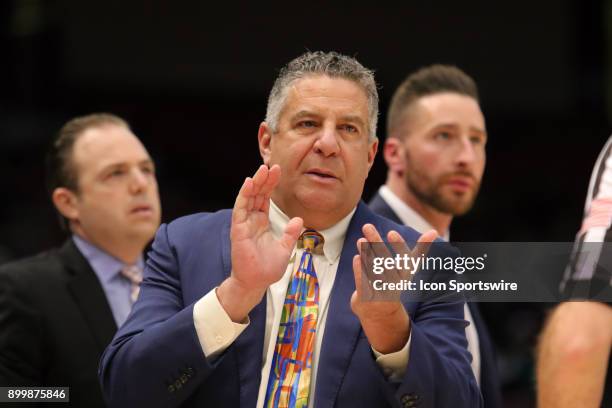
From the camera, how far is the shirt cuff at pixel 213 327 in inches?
74.7

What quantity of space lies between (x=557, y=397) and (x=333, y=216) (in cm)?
86

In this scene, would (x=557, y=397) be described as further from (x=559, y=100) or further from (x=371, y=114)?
(x=559, y=100)

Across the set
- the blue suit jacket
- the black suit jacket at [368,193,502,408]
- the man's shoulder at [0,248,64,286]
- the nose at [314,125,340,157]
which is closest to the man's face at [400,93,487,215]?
the black suit jacket at [368,193,502,408]

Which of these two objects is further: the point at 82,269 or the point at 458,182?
the point at 458,182

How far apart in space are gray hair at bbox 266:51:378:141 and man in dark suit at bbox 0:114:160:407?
38.8 inches

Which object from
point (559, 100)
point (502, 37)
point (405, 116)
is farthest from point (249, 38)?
point (405, 116)

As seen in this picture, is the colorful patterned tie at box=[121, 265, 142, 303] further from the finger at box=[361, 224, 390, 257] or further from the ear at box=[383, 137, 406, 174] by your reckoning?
the finger at box=[361, 224, 390, 257]

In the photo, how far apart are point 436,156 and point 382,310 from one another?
153 centimetres

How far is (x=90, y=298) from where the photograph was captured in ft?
9.41

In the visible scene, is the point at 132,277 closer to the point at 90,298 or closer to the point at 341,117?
the point at 90,298

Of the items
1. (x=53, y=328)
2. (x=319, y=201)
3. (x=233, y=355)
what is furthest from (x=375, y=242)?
(x=53, y=328)

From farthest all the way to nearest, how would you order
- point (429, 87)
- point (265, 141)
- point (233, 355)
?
point (429, 87) < point (265, 141) < point (233, 355)

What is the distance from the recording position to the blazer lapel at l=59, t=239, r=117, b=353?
2793 mm

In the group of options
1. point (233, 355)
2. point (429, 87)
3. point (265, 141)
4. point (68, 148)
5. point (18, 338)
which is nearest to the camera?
point (233, 355)
